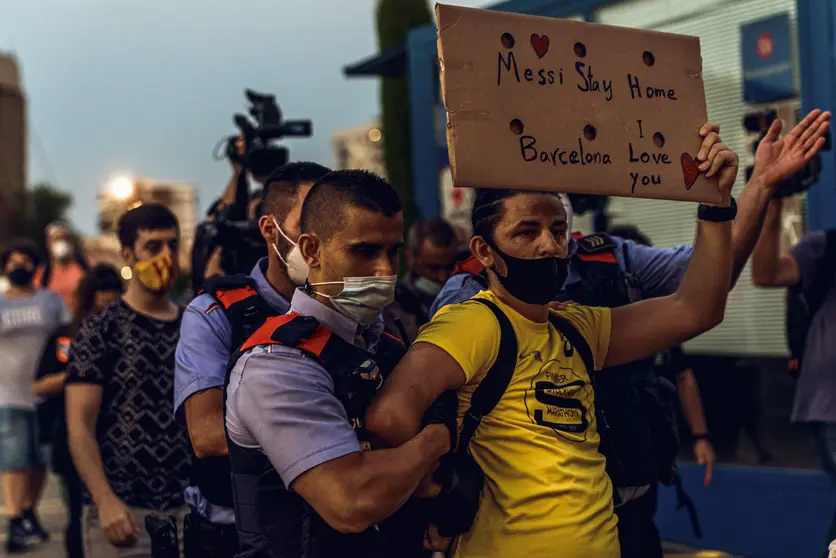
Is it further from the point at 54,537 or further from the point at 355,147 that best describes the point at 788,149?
the point at 355,147

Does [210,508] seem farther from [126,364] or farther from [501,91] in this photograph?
[501,91]

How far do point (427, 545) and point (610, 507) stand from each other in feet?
1.54

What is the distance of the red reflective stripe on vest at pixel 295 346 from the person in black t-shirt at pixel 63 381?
2.38m

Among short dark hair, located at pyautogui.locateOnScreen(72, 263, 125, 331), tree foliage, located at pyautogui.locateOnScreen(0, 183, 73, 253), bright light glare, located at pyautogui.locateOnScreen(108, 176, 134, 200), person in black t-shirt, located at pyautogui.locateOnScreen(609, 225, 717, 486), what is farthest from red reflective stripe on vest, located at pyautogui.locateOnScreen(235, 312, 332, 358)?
tree foliage, located at pyautogui.locateOnScreen(0, 183, 73, 253)

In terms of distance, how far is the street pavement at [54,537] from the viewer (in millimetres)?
6859

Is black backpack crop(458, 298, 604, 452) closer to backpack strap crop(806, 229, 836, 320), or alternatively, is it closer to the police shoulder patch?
the police shoulder patch

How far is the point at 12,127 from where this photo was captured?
197ft

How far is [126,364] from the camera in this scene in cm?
423

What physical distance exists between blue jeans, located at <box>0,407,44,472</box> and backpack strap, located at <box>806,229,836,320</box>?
18.4 ft

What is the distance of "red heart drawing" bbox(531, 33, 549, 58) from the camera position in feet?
8.90

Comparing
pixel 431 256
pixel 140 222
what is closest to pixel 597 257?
pixel 140 222

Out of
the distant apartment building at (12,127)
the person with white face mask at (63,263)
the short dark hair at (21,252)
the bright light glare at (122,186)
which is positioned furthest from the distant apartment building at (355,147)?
the short dark hair at (21,252)

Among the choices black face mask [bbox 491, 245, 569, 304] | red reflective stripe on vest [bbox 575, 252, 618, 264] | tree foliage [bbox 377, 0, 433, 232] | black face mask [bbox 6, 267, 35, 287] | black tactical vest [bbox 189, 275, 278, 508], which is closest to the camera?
black face mask [bbox 491, 245, 569, 304]

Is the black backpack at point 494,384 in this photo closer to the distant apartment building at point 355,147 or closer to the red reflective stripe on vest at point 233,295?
the red reflective stripe on vest at point 233,295
